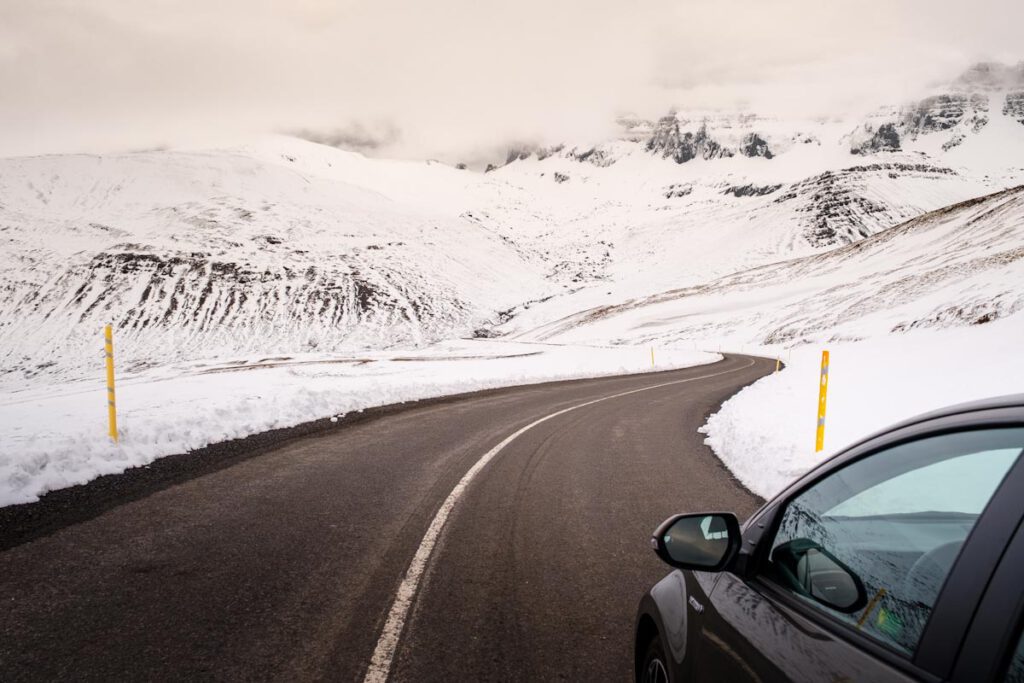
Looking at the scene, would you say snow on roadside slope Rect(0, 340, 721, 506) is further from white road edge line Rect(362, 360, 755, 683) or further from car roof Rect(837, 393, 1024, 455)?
car roof Rect(837, 393, 1024, 455)

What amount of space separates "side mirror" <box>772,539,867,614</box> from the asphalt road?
1919 millimetres

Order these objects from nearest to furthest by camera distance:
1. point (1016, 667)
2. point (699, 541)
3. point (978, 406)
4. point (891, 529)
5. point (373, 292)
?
point (1016, 667), point (978, 406), point (891, 529), point (699, 541), point (373, 292)

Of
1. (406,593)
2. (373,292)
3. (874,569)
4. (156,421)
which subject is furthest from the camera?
(373,292)

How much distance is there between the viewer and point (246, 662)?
3.57 m

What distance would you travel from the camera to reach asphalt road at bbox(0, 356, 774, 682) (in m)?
3.63

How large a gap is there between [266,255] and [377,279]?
27.8m

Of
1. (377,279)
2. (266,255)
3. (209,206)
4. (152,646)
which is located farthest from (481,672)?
(209,206)

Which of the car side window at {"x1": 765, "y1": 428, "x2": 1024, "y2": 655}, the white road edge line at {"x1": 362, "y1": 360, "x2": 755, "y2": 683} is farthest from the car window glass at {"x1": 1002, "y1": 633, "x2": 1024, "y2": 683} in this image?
the white road edge line at {"x1": 362, "y1": 360, "x2": 755, "y2": 683}

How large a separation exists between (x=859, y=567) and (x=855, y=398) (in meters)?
16.0

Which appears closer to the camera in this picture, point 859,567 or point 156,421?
point 859,567

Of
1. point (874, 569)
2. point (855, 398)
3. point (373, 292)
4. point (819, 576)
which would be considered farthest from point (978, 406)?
point (373, 292)

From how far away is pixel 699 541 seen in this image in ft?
7.50

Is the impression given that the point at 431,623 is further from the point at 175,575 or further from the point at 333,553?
the point at 175,575

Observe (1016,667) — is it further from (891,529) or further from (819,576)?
(891,529)
